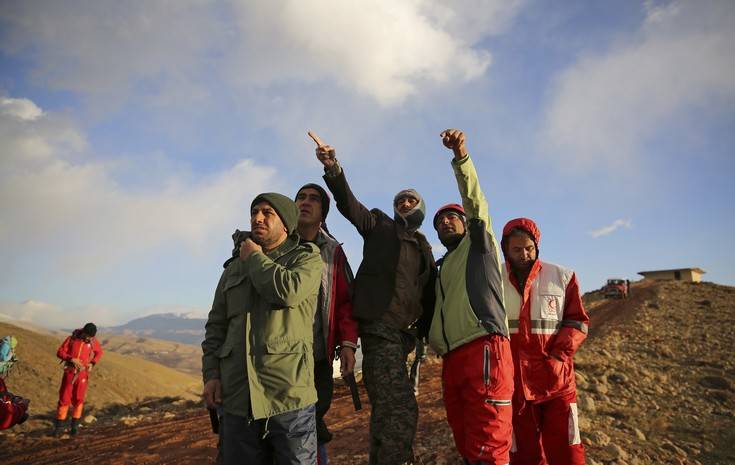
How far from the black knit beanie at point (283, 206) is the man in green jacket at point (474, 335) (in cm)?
118

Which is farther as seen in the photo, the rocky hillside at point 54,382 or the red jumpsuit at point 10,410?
the rocky hillside at point 54,382

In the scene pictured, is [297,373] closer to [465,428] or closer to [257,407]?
[257,407]

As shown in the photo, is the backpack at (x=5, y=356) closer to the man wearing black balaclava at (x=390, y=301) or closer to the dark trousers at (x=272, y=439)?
the dark trousers at (x=272, y=439)

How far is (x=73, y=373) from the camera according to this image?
31.0 feet

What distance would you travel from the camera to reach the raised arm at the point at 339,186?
3.10m

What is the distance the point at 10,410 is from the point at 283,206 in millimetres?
5402

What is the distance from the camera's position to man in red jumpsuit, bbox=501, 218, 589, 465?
303 centimetres

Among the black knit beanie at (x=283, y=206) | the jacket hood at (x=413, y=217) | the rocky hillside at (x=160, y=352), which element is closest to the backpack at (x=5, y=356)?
the black knit beanie at (x=283, y=206)

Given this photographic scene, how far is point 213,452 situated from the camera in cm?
550

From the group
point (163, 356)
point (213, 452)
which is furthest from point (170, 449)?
point (163, 356)

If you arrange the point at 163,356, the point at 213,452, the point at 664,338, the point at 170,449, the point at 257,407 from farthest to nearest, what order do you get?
1. the point at 163,356
2. the point at 664,338
3. the point at 170,449
4. the point at 213,452
5. the point at 257,407

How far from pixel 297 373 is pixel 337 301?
2.77 ft

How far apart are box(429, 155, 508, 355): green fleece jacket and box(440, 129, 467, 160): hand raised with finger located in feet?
0.16

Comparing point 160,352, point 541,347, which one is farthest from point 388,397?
point 160,352
